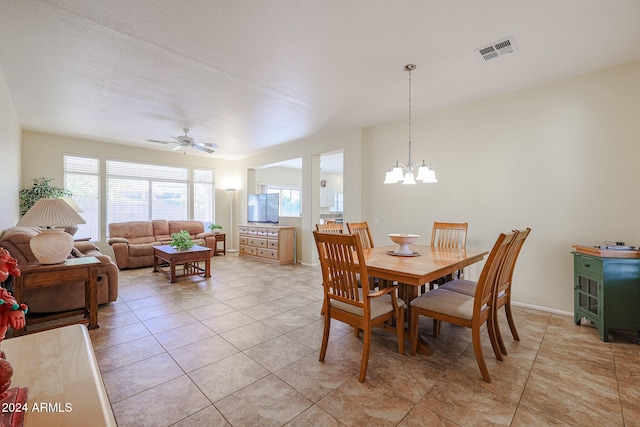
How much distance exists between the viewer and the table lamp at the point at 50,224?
2639 mm

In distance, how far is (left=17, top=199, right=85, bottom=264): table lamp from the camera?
2639 millimetres

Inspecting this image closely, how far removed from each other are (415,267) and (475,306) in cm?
47

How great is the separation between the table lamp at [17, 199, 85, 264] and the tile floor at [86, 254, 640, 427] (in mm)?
852

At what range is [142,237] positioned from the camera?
6309mm

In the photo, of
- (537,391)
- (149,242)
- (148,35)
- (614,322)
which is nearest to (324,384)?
(537,391)

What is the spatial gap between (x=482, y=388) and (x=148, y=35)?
376 centimetres

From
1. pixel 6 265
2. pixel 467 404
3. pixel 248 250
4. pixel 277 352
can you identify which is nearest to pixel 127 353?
pixel 277 352

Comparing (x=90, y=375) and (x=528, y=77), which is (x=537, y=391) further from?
(x=528, y=77)

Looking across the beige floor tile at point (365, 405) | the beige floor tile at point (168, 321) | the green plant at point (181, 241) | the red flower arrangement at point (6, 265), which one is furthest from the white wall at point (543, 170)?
the red flower arrangement at point (6, 265)

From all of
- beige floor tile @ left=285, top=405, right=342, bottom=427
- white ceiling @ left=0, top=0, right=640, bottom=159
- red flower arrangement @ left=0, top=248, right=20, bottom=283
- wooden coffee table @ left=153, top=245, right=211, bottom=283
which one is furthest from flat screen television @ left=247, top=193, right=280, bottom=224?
red flower arrangement @ left=0, top=248, right=20, bottom=283

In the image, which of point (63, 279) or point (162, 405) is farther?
point (63, 279)

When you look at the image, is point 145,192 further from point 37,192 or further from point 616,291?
point 616,291

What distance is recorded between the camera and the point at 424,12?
7.02 feet

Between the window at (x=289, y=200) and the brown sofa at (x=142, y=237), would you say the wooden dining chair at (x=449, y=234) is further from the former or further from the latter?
the window at (x=289, y=200)
